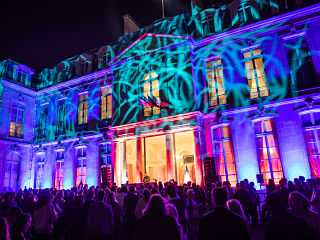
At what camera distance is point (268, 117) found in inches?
484

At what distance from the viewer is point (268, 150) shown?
12.1 metres

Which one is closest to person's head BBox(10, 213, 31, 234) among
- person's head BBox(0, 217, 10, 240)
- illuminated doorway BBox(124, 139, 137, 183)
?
person's head BBox(0, 217, 10, 240)

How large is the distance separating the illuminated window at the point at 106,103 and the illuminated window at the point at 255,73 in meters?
10.2

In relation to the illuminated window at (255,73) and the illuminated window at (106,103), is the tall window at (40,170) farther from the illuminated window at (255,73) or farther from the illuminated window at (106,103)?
the illuminated window at (255,73)

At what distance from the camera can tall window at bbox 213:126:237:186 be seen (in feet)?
41.5

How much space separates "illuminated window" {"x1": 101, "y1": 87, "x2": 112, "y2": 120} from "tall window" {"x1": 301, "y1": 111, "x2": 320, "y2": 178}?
12929 millimetres

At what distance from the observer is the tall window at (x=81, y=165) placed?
17.4 meters

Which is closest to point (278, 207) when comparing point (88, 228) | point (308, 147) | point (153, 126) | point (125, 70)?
point (88, 228)

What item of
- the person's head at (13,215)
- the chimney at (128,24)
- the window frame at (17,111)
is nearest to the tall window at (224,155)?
the person's head at (13,215)

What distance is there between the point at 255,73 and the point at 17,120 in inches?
755

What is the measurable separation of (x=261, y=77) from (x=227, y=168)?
560cm

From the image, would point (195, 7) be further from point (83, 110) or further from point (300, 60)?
point (83, 110)

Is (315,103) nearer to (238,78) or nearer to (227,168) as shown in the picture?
(238,78)

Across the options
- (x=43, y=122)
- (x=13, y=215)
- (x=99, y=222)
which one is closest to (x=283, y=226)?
(x=99, y=222)
